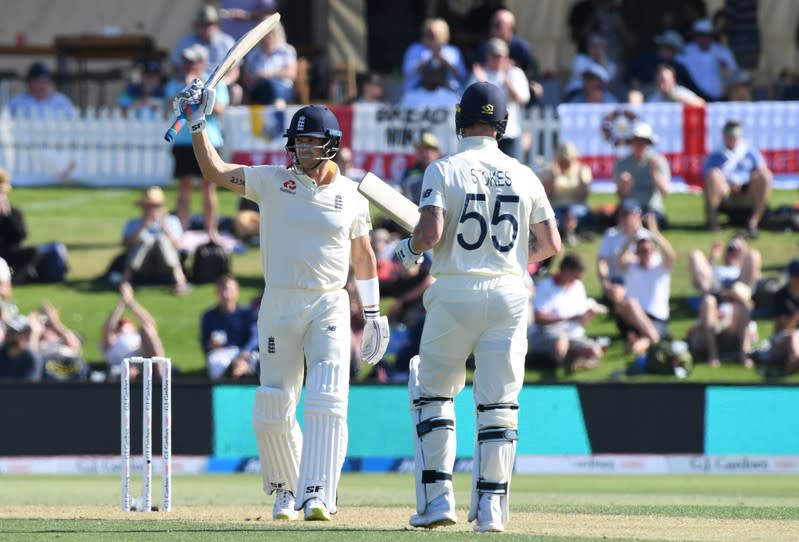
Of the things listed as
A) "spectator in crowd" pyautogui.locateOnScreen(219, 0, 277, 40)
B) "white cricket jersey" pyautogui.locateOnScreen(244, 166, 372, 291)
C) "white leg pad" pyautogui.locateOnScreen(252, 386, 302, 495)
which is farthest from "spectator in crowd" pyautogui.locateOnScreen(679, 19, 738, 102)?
"white leg pad" pyautogui.locateOnScreen(252, 386, 302, 495)

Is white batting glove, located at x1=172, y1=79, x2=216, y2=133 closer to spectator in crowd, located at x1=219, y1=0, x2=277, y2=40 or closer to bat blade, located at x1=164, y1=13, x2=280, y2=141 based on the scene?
bat blade, located at x1=164, y1=13, x2=280, y2=141

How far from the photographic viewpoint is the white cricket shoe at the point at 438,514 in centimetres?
788

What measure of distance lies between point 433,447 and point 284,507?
Answer: 1066 millimetres

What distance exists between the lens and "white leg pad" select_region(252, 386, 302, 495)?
8.41m

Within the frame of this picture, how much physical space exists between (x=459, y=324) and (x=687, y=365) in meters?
8.31

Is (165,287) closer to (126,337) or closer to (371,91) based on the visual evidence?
(126,337)

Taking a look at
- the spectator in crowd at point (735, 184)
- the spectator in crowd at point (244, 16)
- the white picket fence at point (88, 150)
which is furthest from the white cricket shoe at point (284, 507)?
the white picket fence at point (88, 150)

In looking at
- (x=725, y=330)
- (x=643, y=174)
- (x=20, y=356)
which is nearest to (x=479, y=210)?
(x=20, y=356)

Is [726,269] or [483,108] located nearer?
[483,108]

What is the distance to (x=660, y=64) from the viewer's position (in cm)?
2139

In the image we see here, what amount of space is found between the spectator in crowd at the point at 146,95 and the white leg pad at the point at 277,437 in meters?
13.1

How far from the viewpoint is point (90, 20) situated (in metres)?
23.8

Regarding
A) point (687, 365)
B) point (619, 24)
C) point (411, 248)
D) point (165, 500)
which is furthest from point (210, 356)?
point (619, 24)

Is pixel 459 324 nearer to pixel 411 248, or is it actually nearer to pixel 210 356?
pixel 411 248
